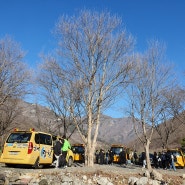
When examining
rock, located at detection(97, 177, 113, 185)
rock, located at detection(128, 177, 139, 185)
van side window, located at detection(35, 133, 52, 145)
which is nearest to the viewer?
rock, located at detection(97, 177, 113, 185)

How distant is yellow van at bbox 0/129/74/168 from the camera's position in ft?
40.5

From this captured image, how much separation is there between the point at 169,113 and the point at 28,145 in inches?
915

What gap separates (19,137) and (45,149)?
1591 millimetres

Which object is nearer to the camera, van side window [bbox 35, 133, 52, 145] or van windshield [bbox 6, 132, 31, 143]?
van windshield [bbox 6, 132, 31, 143]

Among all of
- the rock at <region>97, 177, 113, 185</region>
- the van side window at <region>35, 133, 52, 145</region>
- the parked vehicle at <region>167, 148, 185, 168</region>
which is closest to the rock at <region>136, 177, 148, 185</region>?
the rock at <region>97, 177, 113, 185</region>

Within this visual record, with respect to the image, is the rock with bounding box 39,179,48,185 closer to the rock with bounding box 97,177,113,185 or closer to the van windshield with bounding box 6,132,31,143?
the rock with bounding box 97,177,113,185

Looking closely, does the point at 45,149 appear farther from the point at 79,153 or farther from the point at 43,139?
the point at 79,153

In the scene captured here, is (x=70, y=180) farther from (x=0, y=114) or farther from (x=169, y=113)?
(x=169, y=113)

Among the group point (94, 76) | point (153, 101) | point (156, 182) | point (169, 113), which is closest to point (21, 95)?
point (94, 76)

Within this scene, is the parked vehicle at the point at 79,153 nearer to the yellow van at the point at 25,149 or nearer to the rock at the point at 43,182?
the yellow van at the point at 25,149

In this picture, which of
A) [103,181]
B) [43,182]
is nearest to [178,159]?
[103,181]

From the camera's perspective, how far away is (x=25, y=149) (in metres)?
12.4

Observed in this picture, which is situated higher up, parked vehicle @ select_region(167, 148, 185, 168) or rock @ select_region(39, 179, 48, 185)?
parked vehicle @ select_region(167, 148, 185, 168)

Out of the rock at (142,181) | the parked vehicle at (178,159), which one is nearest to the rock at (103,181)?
the rock at (142,181)
